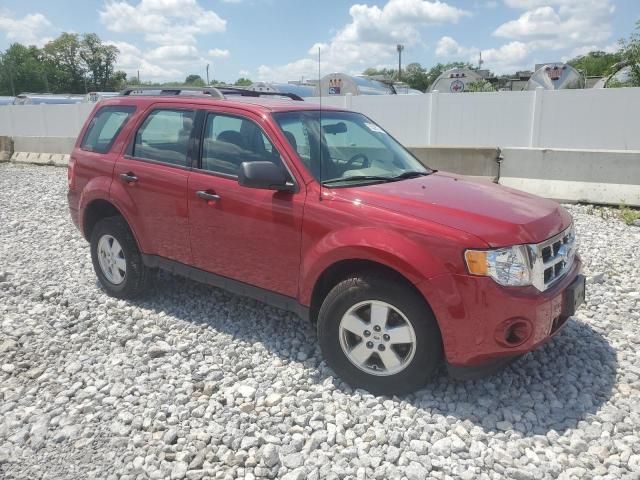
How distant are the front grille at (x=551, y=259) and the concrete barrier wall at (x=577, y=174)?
4921 mm

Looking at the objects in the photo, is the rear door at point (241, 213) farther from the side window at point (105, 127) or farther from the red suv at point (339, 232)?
the side window at point (105, 127)

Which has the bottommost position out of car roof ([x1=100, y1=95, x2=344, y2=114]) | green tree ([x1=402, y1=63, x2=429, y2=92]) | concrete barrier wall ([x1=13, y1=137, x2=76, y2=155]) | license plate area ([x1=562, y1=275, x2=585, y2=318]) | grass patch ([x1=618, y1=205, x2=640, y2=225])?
grass patch ([x1=618, y1=205, x2=640, y2=225])

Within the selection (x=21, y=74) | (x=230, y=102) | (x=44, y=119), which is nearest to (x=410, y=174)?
(x=230, y=102)

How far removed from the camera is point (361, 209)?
341cm

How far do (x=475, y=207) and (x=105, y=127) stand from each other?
3583mm

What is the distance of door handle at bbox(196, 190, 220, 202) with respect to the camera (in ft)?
13.4

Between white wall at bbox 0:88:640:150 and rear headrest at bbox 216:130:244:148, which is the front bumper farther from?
white wall at bbox 0:88:640:150

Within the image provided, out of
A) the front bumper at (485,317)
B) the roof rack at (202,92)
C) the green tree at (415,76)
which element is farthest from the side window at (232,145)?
the green tree at (415,76)

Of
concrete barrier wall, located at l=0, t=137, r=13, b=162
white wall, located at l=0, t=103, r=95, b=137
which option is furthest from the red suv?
white wall, located at l=0, t=103, r=95, b=137

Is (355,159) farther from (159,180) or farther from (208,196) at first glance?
(159,180)

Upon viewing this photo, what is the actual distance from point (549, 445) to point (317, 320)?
1571 millimetres

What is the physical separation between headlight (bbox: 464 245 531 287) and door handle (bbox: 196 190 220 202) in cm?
192

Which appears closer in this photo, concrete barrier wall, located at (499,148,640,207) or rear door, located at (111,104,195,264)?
rear door, located at (111,104,195,264)

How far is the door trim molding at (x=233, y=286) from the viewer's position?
3850 mm
